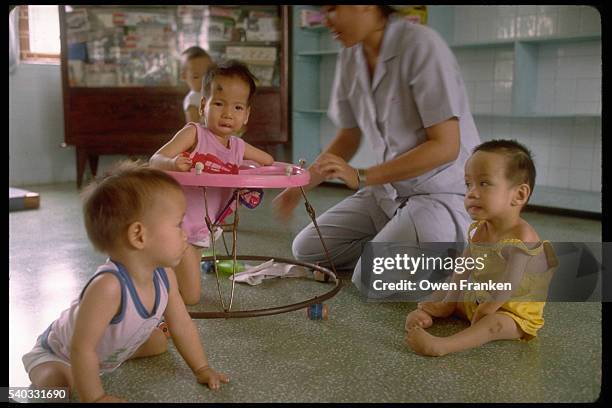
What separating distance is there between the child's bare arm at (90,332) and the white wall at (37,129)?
10.3 ft

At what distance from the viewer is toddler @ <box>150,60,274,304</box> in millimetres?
1345

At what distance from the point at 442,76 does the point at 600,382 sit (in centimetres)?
77

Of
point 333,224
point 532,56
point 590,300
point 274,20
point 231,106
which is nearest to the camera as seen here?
point 231,106

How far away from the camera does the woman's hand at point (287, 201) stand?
149 centimetres

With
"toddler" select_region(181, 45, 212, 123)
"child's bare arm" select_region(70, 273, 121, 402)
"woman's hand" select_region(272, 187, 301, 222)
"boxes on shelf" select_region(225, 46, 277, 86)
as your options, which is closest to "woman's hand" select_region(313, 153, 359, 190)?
"woman's hand" select_region(272, 187, 301, 222)

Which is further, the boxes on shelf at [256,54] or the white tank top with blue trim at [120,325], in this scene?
the boxes on shelf at [256,54]

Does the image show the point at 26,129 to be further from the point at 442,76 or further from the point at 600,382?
the point at 600,382

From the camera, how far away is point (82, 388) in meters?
0.85

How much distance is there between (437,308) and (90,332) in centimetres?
76

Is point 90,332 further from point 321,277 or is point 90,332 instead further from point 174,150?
point 321,277

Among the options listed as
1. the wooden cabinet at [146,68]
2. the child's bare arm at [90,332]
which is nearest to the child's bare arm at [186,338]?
the child's bare arm at [90,332]

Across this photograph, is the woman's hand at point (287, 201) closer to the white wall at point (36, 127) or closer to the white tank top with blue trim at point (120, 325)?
the white tank top with blue trim at point (120, 325)
